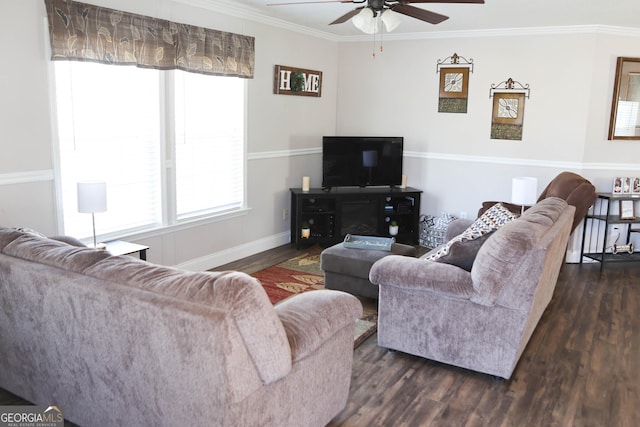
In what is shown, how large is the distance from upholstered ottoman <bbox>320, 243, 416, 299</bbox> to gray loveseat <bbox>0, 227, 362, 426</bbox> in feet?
5.11

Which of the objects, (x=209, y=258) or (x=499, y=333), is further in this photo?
(x=209, y=258)

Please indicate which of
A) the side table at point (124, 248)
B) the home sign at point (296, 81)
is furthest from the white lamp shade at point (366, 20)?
the home sign at point (296, 81)

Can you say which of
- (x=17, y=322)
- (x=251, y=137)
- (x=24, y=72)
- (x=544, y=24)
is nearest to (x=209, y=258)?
(x=251, y=137)

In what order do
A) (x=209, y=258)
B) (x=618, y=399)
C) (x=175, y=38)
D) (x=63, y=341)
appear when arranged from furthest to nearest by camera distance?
(x=209, y=258) < (x=175, y=38) < (x=618, y=399) < (x=63, y=341)

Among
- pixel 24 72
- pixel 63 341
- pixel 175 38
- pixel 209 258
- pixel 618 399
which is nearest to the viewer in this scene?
pixel 63 341

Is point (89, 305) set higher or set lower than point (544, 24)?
lower

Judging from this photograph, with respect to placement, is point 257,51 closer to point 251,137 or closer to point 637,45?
point 251,137

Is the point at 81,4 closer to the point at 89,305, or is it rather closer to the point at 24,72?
the point at 24,72

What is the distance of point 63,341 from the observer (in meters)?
2.32

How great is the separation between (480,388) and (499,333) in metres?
0.35

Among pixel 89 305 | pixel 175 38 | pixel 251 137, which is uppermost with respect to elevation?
pixel 175 38

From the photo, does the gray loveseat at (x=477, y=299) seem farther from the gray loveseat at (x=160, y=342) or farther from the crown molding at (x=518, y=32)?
the crown molding at (x=518, y=32)

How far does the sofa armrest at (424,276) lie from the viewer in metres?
3.14

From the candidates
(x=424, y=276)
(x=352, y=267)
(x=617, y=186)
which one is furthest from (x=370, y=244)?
(x=617, y=186)
